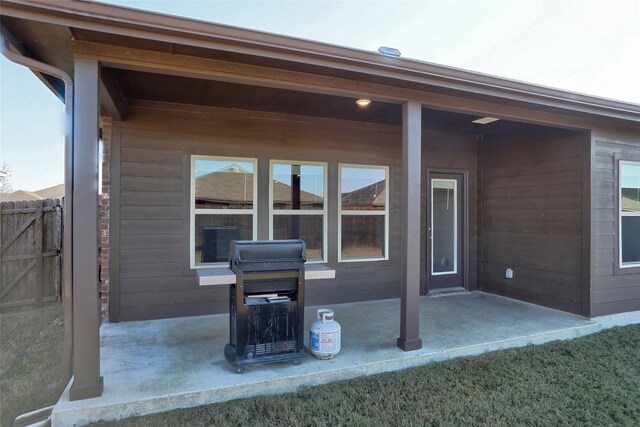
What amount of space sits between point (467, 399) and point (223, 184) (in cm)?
345

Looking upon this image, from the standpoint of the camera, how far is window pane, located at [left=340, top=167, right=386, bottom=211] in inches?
207

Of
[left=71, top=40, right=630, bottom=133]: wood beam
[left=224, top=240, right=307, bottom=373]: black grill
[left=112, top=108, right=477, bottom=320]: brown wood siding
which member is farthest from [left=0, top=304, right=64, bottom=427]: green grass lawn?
[left=71, top=40, right=630, bottom=133]: wood beam

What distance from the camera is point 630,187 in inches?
199

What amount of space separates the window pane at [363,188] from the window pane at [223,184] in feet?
4.31

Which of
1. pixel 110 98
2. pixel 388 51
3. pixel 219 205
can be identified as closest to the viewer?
pixel 388 51

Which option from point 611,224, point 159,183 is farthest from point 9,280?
point 611,224

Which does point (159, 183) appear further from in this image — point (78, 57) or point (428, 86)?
point (428, 86)

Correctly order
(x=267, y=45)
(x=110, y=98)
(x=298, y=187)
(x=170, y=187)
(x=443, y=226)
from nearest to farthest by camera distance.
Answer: (x=267, y=45)
(x=110, y=98)
(x=170, y=187)
(x=298, y=187)
(x=443, y=226)

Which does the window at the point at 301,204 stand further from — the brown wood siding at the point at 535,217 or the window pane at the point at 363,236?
the brown wood siding at the point at 535,217

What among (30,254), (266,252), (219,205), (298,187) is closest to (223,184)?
(219,205)

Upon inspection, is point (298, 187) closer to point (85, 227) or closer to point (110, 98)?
point (110, 98)

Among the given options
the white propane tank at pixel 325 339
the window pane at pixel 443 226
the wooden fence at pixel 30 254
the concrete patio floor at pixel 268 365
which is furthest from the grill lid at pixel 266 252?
the wooden fence at pixel 30 254

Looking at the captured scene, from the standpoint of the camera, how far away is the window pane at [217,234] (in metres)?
4.59

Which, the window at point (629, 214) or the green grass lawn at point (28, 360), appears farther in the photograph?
the window at point (629, 214)
